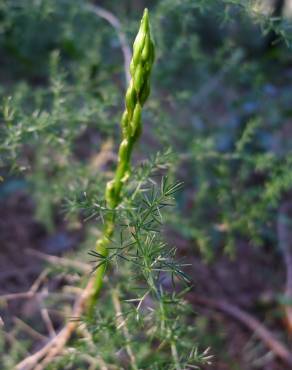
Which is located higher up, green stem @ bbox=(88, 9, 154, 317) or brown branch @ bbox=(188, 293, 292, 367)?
green stem @ bbox=(88, 9, 154, 317)

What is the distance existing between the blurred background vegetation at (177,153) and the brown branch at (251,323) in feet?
0.10

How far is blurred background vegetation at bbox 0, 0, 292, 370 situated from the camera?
1.40 metres

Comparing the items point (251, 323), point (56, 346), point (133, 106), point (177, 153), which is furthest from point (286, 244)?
point (133, 106)

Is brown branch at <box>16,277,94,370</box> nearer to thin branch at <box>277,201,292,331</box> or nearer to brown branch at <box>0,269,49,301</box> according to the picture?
brown branch at <box>0,269,49,301</box>

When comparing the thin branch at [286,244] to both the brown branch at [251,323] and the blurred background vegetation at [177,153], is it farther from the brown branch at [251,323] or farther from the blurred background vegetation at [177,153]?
the brown branch at [251,323]

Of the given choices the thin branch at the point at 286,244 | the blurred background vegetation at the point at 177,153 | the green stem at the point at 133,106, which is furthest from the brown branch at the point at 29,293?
the thin branch at the point at 286,244

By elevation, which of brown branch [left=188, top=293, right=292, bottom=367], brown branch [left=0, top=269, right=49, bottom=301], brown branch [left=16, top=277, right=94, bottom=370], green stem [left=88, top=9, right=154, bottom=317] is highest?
green stem [left=88, top=9, right=154, bottom=317]

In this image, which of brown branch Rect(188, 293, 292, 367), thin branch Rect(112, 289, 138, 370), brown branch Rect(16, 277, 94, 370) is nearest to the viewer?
thin branch Rect(112, 289, 138, 370)

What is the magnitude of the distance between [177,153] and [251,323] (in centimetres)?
84

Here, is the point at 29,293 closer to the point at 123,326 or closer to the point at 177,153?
the point at 123,326

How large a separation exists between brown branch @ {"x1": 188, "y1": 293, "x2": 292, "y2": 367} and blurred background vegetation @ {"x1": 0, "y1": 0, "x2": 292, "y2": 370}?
3 cm

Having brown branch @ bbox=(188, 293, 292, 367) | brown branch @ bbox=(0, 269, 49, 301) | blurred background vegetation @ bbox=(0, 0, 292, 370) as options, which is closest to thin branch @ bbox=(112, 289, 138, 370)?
blurred background vegetation @ bbox=(0, 0, 292, 370)

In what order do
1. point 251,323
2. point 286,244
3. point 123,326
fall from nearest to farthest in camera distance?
1. point 123,326
2. point 251,323
3. point 286,244

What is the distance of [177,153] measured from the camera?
1.36m
